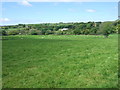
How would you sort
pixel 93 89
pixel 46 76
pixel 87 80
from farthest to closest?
1. pixel 46 76
2. pixel 87 80
3. pixel 93 89

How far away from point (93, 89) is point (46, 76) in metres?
2.63

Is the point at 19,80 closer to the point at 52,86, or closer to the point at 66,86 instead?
the point at 52,86

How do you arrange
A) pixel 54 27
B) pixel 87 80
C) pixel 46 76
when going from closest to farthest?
pixel 87 80
pixel 46 76
pixel 54 27

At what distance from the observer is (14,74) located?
27.0ft

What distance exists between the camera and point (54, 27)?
12256 cm

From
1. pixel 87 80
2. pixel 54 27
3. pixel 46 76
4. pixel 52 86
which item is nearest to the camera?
pixel 52 86

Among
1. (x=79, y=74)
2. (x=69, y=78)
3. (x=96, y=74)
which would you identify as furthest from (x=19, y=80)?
(x=96, y=74)

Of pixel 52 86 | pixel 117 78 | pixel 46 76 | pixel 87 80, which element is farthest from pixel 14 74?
pixel 117 78

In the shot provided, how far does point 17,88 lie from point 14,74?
2195mm

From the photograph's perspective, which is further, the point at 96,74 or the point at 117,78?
the point at 96,74

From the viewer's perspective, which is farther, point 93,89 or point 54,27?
point 54,27

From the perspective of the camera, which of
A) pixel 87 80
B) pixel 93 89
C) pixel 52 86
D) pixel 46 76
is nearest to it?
pixel 93 89

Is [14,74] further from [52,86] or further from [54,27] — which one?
[54,27]

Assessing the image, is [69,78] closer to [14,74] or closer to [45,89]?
[45,89]
